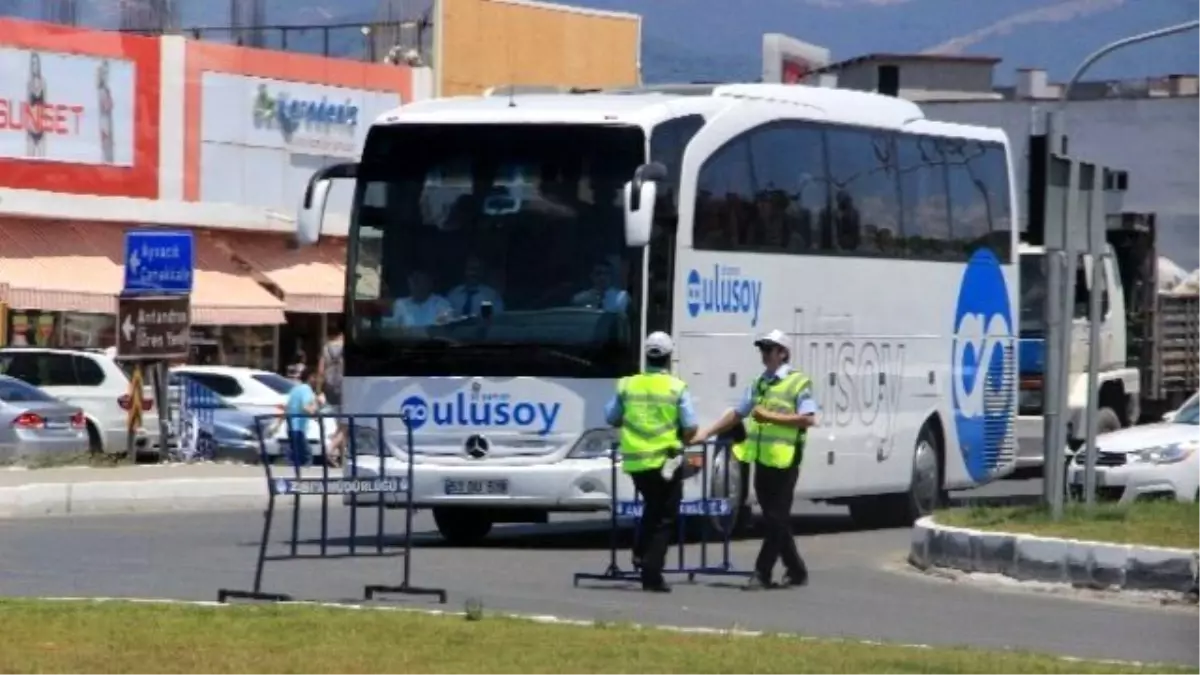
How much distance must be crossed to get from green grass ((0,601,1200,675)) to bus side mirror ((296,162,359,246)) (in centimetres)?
781

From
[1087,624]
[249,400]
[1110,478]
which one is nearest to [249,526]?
[1110,478]

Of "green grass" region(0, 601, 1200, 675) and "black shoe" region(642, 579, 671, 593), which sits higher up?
"green grass" region(0, 601, 1200, 675)

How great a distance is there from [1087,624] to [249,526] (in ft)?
35.1

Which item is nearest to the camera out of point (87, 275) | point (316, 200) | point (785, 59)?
point (316, 200)

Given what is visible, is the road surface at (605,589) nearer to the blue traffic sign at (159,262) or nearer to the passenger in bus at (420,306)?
the passenger in bus at (420,306)

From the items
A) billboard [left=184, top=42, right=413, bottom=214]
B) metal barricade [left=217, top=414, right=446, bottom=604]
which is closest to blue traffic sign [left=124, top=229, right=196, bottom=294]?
billboard [left=184, top=42, right=413, bottom=214]

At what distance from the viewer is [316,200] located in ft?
72.0

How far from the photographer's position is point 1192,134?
60406 mm

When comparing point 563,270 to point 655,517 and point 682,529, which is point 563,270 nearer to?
point 682,529

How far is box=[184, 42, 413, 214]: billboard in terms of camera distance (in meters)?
47.0

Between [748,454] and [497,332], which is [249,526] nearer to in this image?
[497,332]

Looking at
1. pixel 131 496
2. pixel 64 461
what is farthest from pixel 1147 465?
pixel 64 461

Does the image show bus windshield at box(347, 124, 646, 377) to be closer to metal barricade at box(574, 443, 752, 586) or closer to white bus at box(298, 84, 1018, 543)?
white bus at box(298, 84, 1018, 543)

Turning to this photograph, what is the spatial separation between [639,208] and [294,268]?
28086 mm
